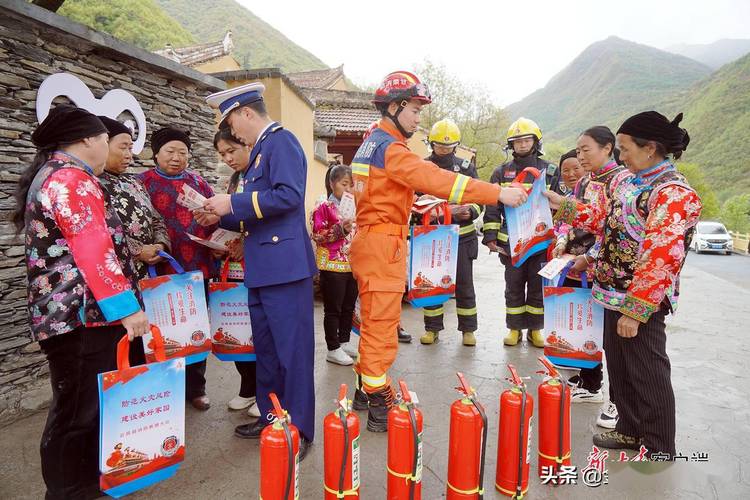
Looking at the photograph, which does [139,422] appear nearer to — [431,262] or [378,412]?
[378,412]

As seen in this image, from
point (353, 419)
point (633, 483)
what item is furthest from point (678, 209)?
point (353, 419)

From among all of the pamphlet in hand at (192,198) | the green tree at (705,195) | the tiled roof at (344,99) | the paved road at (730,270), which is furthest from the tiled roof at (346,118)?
the green tree at (705,195)

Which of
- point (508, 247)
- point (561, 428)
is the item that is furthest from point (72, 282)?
point (508, 247)

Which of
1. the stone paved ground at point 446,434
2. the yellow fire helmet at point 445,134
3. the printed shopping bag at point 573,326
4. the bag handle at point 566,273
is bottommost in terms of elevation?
the stone paved ground at point 446,434

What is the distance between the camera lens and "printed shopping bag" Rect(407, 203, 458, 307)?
11.7ft

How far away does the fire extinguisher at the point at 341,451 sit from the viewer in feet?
6.15

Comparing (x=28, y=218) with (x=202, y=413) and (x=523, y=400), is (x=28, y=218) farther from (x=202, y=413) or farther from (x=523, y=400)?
(x=523, y=400)

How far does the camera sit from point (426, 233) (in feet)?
11.7

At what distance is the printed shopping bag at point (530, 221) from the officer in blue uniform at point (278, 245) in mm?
1379

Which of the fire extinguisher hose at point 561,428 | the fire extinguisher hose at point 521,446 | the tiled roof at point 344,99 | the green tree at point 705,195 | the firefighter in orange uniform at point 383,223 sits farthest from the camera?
the green tree at point 705,195

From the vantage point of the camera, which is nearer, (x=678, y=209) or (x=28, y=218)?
(x=28, y=218)

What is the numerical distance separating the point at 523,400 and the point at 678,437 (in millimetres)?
1692

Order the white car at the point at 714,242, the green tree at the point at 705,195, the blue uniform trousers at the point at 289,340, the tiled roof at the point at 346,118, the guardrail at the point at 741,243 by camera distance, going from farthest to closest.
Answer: the green tree at the point at 705,195 → the guardrail at the point at 741,243 → the white car at the point at 714,242 → the tiled roof at the point at 346,118 → the blue uniform trousers at the point at 289,340

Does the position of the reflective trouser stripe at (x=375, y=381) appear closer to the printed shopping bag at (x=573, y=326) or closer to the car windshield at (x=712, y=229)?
the printed shopping bag at (x=573, y=326)
